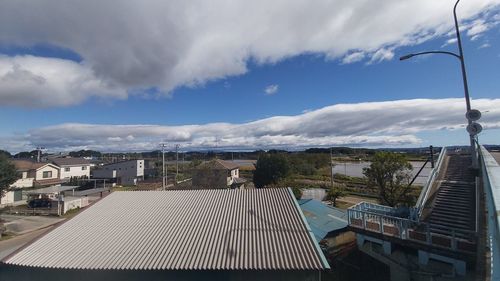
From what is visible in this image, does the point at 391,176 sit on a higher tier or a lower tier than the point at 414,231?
higher

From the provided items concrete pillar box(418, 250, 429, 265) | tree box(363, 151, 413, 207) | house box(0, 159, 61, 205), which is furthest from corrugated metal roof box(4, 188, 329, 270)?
house box(0, 159, 61, 205)

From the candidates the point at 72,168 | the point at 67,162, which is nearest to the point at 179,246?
the point at 72,168

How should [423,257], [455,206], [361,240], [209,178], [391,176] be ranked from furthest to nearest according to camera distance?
[209,178] → [391,176] → [361,240] → [455,206] → [423,257]

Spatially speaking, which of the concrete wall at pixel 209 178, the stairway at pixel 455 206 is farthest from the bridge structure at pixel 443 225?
the concrete wall at pixel 209 178

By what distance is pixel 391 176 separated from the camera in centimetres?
2275

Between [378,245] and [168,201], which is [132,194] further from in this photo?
[378,245]

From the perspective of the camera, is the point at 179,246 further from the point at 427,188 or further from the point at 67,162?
the point at 67,162

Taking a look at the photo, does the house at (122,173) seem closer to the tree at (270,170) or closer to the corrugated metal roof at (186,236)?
the tree at (270,170)

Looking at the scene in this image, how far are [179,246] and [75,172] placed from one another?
5393 cm

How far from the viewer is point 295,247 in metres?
9.36

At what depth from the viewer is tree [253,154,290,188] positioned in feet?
142

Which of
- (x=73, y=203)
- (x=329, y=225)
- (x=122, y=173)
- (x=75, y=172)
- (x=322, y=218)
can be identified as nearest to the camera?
(x=329, y=225)

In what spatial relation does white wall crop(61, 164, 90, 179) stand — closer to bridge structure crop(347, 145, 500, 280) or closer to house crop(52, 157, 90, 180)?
house crop(52, 157, 90, 180)

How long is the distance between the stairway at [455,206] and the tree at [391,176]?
12.0ft
